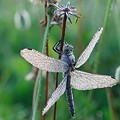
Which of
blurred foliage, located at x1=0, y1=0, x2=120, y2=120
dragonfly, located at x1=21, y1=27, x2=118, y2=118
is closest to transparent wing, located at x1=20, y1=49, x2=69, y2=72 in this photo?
dragonfly, located at x1=21, y1=27, x2=118, y2=118

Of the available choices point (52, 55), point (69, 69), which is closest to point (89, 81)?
point (69, 69)

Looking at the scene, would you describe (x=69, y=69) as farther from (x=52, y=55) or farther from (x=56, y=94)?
(x=52, y=55)

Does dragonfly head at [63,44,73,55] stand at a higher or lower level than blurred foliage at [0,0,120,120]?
higher

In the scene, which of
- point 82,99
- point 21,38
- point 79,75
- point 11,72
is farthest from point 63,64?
point 21,38

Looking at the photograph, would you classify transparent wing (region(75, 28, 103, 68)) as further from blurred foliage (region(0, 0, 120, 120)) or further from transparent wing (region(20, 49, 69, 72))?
blurred foliage (region(0, 0, 120, 120))

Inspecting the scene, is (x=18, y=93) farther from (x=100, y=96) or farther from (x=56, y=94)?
(x=56, y=94)

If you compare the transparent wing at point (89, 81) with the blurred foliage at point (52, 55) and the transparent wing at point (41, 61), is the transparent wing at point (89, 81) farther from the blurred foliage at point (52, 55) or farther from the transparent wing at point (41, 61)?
the blurred foliage at point (52, 55)
